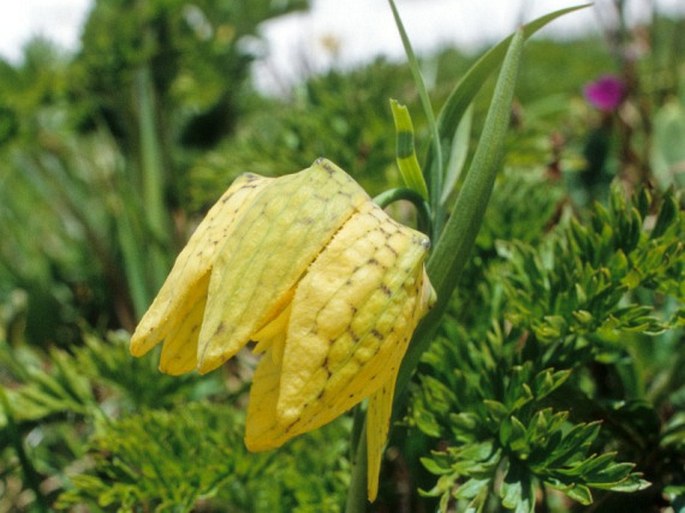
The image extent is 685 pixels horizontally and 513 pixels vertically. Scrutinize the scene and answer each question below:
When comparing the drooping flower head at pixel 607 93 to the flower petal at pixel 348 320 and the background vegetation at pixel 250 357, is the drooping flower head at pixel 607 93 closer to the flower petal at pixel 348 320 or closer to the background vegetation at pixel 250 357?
the background vegetation at pixel 250 357

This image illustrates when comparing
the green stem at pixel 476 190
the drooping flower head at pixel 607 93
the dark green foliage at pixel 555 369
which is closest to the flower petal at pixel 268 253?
the green stem at pixel 476 190

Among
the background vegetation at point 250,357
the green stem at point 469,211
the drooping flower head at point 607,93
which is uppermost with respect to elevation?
the green stem at point 469,211

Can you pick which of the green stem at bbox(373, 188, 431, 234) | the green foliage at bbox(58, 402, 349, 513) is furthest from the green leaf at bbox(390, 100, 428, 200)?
the green foliage at bbox(58, 402, 349, 513)

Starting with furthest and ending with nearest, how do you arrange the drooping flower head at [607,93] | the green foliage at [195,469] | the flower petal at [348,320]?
the drooping flower head at [607,93] → the green foliage at [195,469] → the flower petal at [348,320]

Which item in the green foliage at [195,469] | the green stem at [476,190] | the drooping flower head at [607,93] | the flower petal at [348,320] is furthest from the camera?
the drooping flower head at [607,93]

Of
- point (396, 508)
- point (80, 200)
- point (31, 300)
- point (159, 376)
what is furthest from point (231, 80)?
point (396, 508)

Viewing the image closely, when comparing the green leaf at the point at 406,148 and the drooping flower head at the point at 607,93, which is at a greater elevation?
the green leaf at the point at 406,148

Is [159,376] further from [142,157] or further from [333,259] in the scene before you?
[142,157]

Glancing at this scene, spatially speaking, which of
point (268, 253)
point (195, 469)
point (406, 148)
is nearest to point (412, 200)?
point (406, 148)
